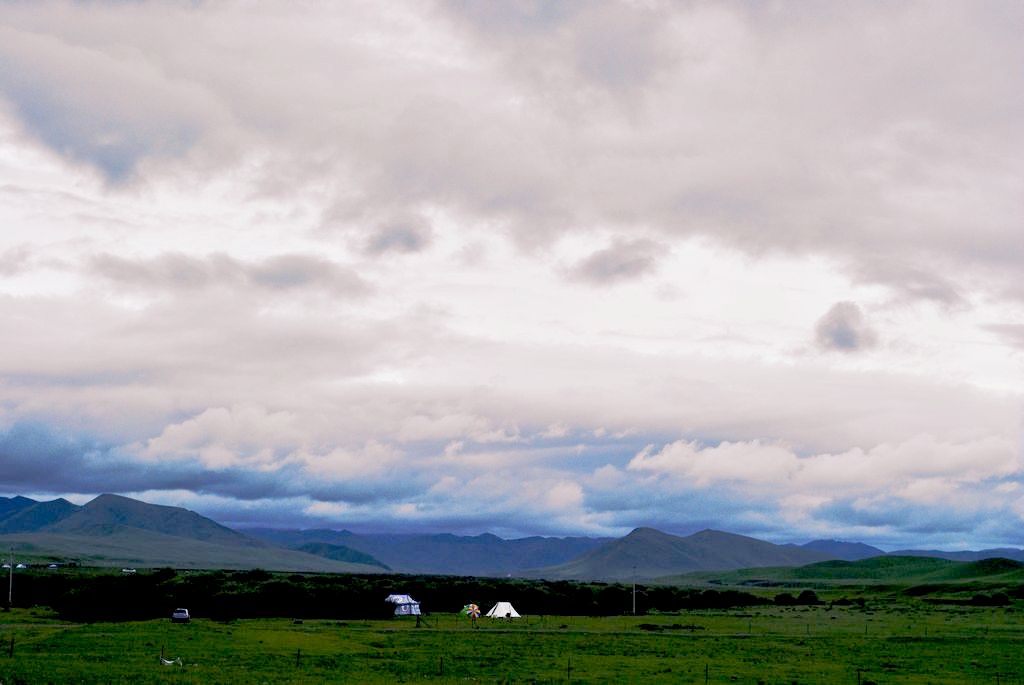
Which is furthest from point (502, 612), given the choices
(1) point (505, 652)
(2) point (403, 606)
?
(1) point (505, 652)

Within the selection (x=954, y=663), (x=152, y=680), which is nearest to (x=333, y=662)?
(x=152, y=680)

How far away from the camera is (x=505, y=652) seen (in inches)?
3590

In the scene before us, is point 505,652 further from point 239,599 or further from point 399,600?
point 239,599

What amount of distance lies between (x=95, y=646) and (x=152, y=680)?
24.2 metres

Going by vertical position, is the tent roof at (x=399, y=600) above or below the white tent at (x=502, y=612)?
above

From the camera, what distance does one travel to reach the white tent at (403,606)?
154000 mm

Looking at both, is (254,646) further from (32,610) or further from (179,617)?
(32,610)

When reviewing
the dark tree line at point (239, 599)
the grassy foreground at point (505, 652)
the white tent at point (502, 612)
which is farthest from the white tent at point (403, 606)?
the grassy foreground at point (505, 652)

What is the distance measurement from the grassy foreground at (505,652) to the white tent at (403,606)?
12468 millimetres

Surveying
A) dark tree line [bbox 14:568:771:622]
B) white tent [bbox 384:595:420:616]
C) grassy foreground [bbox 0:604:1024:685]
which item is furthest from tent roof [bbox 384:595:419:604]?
grassy foreground [bbox 0:604:1024:685]

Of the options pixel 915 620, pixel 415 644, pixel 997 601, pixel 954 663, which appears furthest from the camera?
pixel 997 601

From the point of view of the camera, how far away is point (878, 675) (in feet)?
253

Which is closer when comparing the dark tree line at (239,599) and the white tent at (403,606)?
the dark tree line at (239,599)

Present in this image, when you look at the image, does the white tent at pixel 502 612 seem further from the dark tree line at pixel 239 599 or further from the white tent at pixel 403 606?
the white tent at pixel 403 606
